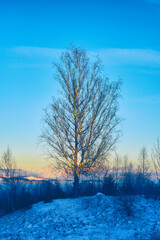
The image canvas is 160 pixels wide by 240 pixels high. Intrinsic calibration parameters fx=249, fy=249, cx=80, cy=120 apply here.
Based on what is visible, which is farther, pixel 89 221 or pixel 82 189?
pixel 82 189

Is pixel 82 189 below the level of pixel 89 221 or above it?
A: above

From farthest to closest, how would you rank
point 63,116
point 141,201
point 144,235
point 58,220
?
point 63,116 < point 141,201 < point 58,220 < point 144,235

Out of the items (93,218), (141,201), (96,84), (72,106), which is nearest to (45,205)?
(93,218)

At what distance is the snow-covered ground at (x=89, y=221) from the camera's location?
30.5ft

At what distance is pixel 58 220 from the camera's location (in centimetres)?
1168

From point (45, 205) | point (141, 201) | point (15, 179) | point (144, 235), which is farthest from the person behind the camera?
point (15, 179)

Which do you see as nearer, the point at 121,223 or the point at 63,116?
the point at 121,223

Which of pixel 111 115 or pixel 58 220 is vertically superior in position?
pixel 111 115

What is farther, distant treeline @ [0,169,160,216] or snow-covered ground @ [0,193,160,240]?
distant treeline @ [0,169,160,216]

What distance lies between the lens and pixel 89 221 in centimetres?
1105

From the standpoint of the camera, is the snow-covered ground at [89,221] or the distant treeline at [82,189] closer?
the snow-covered ground at [89,221]

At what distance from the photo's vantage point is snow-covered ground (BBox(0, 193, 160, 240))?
928cm

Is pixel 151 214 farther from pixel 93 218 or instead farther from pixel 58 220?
pixel 58 220

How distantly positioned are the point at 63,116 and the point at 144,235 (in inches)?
411
